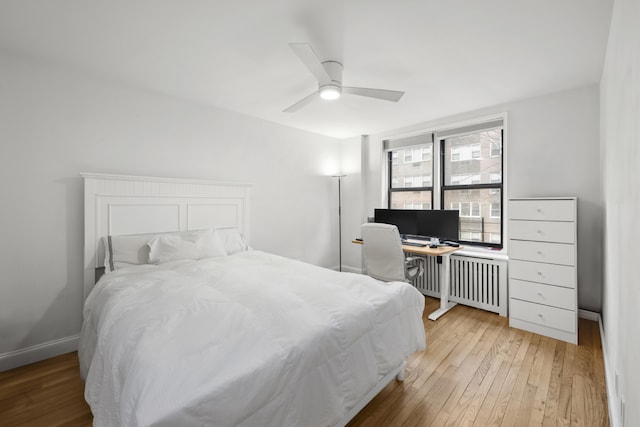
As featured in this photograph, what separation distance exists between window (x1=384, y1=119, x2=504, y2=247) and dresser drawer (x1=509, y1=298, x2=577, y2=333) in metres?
0.88

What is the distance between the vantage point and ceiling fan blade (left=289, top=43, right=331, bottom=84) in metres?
1.65

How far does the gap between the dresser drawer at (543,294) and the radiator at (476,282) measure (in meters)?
Answer: 0.28

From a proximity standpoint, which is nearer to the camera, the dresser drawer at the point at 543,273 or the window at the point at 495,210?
the dresser drawer at the point at 543,273

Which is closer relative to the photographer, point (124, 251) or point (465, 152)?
point (124, 251)

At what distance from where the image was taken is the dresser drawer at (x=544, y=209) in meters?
2.44

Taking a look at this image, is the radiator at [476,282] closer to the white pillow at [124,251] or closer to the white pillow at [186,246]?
the white pillow at [186,246]

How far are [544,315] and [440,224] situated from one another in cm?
136

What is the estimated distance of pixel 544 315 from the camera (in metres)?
2.58

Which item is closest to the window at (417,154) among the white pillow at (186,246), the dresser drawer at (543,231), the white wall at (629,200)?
the dresser drawer at (543,231)

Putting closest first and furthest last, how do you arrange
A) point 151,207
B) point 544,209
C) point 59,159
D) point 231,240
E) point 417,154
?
point 59,159
point 544,209
point 151,207
point 231,240
point 417,154

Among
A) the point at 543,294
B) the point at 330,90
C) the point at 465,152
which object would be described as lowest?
the point at 543,294

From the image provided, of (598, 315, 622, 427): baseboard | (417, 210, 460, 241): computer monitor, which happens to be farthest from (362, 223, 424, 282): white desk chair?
(598, 315, 622, 427): baseboard

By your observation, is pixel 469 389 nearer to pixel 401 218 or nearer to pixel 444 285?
pixel 444 285

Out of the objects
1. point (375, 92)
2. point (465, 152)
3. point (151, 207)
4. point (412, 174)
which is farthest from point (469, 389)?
point (151, 207)
